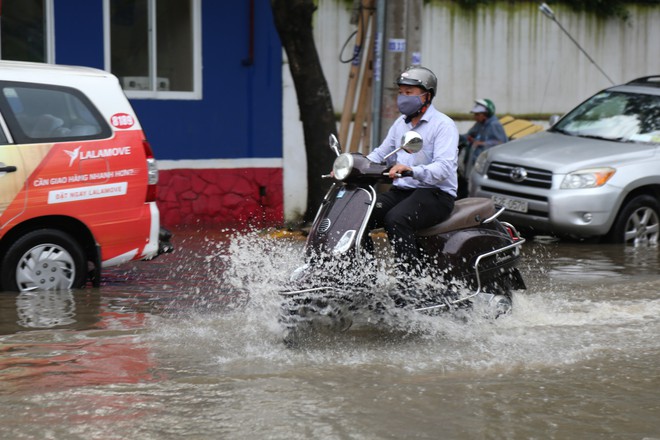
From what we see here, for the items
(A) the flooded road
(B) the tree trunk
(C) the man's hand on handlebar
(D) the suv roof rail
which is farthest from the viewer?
(D) the suv roof rail

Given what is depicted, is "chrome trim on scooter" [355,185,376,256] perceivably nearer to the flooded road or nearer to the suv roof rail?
the flooded road

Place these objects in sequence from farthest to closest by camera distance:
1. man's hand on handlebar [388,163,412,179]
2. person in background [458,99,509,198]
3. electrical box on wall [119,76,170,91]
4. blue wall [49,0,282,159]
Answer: person in background [458,99,509,198], blue wall [49,0,282,159], electrical box on wall [119,76,170,91], man's hand on handlebar [388,163,412,179]

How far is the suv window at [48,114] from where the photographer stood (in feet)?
26.9

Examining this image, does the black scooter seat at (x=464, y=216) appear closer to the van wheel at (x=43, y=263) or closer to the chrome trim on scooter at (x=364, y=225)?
the chrome trim on scooter at (x=364, y=225)

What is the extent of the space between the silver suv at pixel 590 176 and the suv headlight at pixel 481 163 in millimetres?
17

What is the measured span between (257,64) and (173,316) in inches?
279

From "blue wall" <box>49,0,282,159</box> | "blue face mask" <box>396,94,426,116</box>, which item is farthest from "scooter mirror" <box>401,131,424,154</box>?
"blue wall" <box>49,0,282,159</box>

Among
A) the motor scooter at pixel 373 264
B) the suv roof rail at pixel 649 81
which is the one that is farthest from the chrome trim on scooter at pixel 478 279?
the suv roof rail at pixel 649 81

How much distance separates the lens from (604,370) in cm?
637

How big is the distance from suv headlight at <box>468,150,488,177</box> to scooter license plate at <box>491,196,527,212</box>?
0.50 m

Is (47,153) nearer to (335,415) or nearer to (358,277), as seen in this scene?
(358,277)

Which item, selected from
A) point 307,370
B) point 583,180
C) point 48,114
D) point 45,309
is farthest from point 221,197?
point 307,370

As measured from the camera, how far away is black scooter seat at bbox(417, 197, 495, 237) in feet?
23.3

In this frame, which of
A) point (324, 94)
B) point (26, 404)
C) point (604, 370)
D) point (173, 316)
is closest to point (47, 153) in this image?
point (173, 316)
